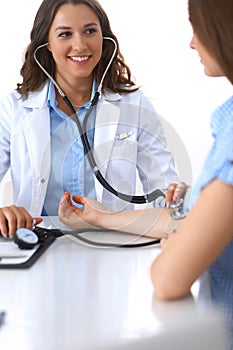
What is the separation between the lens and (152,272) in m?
0.93

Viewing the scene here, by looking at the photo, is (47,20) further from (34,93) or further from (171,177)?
(171,177)

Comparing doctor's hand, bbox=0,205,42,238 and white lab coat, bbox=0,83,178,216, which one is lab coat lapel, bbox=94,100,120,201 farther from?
doctor's hand, bbox=0,205,42,238

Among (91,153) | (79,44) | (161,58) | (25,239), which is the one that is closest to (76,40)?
(79,44)

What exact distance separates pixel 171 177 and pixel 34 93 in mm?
513

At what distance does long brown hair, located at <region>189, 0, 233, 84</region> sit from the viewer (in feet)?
2.88

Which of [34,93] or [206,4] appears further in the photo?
[34,93]

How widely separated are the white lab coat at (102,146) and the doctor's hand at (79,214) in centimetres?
29

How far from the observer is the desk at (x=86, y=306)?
31.4 inches

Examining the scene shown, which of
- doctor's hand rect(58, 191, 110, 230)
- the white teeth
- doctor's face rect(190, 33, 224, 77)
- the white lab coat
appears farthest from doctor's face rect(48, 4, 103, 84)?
doctor's face rect(190, 33, 224, 77)

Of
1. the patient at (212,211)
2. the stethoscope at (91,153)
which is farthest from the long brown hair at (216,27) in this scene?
the stethoscope at (91,153)

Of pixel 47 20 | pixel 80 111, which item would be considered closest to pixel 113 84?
pixel 80 111

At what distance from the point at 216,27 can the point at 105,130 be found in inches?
37.4

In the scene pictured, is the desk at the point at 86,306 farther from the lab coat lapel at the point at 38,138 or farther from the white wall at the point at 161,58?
the white wall at the point at 161,58

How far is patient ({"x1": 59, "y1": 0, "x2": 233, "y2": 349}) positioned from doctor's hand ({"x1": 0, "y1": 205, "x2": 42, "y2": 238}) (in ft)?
1.46
